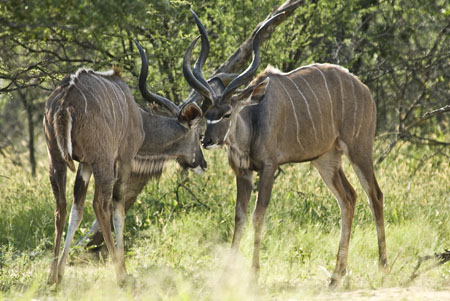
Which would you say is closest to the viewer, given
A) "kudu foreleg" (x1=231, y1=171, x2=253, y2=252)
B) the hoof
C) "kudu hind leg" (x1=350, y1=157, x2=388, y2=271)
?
the hoof

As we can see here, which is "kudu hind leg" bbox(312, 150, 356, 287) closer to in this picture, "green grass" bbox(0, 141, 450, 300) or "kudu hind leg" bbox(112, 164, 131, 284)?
"green grass" bbox(0, 141, 450, 300)

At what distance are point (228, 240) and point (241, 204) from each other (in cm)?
61

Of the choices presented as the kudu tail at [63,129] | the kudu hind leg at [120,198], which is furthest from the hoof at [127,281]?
the kudu tail at [63,129]

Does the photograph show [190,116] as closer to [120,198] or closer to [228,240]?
[120,198]

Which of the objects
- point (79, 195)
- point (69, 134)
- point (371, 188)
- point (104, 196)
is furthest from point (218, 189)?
point (69, 134)

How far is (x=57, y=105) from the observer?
380cm

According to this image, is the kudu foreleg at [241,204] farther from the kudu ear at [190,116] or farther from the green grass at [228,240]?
the kudu ear at [190,116]

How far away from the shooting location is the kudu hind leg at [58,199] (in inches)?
153

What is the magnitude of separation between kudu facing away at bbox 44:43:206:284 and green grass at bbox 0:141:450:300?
244mm

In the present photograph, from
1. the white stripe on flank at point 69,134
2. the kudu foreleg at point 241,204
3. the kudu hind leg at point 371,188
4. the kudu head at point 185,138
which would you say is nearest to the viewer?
the white stripe on flank at point 69,134

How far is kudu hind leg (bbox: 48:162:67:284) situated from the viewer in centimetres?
388

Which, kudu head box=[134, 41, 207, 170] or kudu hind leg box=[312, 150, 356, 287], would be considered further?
kudu head box=[134, 41, 207, 170]

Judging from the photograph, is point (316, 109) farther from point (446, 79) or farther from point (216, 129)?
point (446, 79)

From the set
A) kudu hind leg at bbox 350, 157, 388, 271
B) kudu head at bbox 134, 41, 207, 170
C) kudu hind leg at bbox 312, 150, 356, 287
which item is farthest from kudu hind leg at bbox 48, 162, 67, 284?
kudu hind leg at bbox 350, 157, 388, 271
